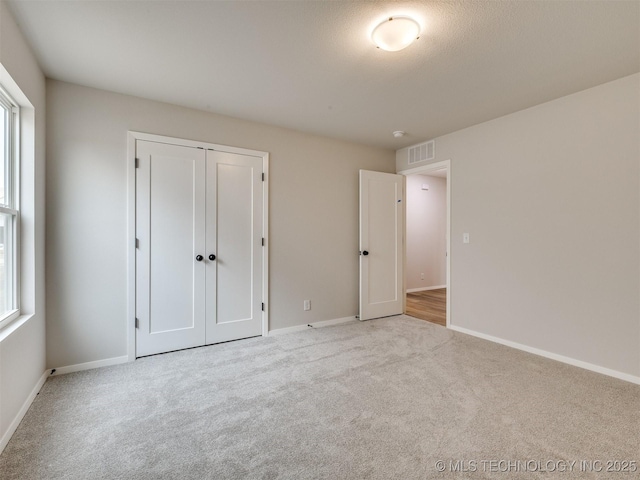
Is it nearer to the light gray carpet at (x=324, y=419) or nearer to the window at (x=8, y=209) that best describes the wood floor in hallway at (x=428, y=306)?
the light gray carpet at (x=324, y=419)

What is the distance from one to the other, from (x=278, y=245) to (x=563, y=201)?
2.95 meters

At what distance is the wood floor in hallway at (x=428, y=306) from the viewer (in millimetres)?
4443

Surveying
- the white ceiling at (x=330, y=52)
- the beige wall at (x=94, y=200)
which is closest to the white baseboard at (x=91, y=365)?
the beige wall at (x=94, y=200)

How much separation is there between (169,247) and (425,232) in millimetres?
5462

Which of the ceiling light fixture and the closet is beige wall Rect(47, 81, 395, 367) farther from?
the ceiling light fixture

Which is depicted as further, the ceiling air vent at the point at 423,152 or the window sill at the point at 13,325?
the ceiling air vent at the point at 423,152

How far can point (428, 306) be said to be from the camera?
5188 millimetres

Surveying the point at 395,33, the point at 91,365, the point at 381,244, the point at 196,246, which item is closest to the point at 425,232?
the point at 381,244

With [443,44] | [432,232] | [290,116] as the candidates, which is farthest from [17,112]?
[432,232]

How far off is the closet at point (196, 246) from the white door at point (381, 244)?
148 cm

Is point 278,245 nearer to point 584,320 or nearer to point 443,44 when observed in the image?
point 443,44

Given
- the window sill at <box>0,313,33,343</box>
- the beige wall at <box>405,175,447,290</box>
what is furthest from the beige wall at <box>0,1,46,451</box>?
the beige wall at <box>405,175,447,290</box>

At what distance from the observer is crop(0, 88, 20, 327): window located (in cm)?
196

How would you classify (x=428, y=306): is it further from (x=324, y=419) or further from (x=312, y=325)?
(x=324, y=419)
